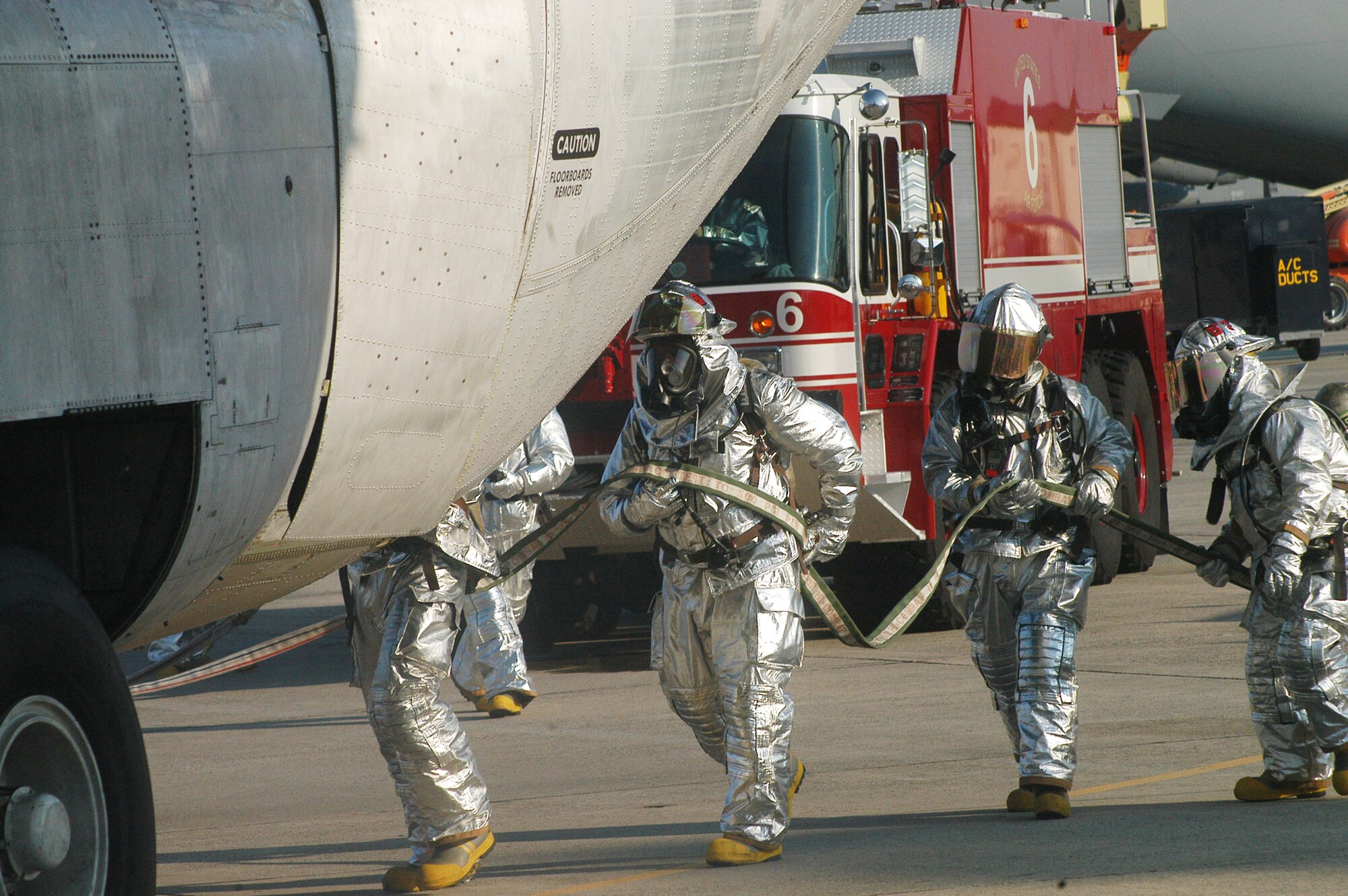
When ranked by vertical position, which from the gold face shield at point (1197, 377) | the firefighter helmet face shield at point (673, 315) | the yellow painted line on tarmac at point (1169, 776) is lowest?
the yellow painted line on tarmac at point (1169, 776)

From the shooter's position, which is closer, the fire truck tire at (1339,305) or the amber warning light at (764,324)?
the amber warning light at (764,324)

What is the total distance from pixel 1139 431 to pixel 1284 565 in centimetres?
751

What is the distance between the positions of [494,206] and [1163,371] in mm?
10323

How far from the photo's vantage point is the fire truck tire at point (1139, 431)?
1345 centimetres

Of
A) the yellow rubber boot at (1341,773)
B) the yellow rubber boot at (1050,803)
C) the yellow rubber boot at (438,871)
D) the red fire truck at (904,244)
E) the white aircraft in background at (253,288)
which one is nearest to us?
the white aircraft in background at (253,288)

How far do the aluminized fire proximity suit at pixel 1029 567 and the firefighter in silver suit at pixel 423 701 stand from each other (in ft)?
6.55

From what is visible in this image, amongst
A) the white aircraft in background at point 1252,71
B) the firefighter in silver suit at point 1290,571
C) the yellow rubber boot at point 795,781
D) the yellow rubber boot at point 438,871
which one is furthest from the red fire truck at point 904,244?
the white aircraft in background at point 1252,71

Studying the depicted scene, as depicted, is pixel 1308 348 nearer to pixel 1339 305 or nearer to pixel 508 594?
pixel 1339 305

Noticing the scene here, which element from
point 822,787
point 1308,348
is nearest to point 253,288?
point 822,787

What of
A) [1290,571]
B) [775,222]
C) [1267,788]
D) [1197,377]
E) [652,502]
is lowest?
[1267,788]

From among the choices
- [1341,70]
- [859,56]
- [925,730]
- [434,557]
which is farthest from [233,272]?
[1341,70]

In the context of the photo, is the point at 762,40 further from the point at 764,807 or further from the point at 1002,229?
the point at 1002,229

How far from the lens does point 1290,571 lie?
6.39 m

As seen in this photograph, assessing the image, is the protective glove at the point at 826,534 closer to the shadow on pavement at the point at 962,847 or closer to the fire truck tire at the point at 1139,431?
the shadow on pavement at the point at 962,847
